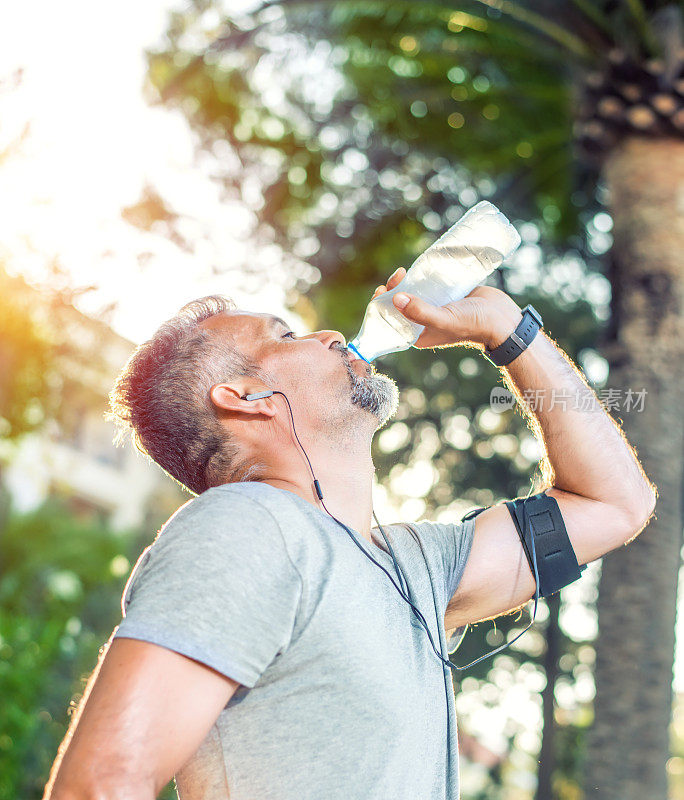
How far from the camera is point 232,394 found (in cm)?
198

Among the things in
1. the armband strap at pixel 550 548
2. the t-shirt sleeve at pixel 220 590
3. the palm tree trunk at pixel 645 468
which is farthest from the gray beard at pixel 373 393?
the palm tree trunk at pixel 645 468

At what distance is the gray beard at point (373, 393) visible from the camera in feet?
6.56

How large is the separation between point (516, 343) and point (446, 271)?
46cm

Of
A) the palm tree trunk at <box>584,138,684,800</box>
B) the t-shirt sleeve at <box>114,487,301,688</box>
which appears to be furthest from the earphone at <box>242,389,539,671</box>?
the palm tree trunk at <box>584,138,684,800</box>

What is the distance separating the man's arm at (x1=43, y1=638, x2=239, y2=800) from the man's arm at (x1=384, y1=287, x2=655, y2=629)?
0.90 m

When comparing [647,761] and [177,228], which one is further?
[177,228]

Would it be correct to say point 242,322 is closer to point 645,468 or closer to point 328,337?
point 328,337

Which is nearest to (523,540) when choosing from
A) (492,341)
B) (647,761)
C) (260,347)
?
(492,341)

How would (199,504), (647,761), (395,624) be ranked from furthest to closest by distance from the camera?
(647,761) < (395,624) < (199,504)

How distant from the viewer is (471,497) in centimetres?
954

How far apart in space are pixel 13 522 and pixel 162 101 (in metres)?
21.6

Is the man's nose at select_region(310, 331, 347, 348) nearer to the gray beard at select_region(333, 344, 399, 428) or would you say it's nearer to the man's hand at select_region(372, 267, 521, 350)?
the gray beard at select_region(333, 344, 399, 428)

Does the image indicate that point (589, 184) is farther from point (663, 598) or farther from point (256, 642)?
point (256, 642)

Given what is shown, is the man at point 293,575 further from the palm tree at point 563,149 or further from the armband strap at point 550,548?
the palm tree at point 563,149
